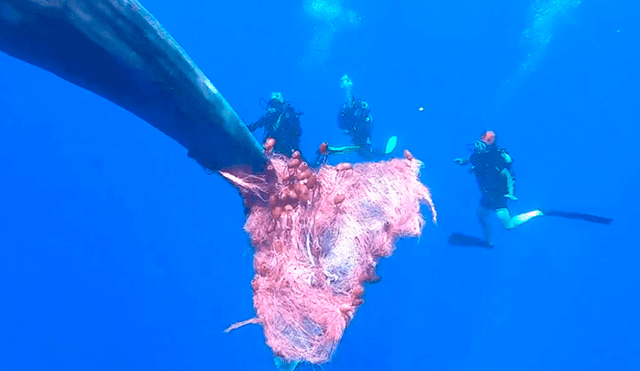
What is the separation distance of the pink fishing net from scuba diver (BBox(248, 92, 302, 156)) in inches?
158

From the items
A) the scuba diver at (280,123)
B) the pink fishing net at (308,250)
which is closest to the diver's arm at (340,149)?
the pink fishing net at (308,250)

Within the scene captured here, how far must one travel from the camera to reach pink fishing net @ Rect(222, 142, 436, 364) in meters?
4.04

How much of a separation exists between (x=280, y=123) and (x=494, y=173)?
5.57 m

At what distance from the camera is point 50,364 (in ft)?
117

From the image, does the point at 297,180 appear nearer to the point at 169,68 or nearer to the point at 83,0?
the point at 169,68

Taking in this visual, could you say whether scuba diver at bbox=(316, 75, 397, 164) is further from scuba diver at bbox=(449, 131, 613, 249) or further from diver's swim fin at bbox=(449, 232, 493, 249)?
diver's swim fin at bbox=(449, 232, 493, 249)

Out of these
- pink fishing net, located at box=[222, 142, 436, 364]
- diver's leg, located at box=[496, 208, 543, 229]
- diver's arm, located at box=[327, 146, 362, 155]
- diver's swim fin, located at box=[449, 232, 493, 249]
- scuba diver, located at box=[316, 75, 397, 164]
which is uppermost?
scuba diver, located at box=[316, 75, 397, 164]

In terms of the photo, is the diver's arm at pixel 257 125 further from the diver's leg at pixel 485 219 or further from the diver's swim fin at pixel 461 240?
the diver's leg at pixel 485 219

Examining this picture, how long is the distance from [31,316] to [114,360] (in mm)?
10203

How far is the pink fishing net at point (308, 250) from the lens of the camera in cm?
404

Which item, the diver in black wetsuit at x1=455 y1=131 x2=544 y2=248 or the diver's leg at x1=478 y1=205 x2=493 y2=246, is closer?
the diver in black wetsuit at x1=455 y1=131 x2=544 y2=248

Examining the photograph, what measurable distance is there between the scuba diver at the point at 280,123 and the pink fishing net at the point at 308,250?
400cm

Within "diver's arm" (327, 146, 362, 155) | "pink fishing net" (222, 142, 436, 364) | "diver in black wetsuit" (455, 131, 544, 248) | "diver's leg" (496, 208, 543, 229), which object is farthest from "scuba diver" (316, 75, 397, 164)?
"pink fishing net" (222, 142, 436, 364)

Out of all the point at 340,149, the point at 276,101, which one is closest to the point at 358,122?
the point at 276,101
